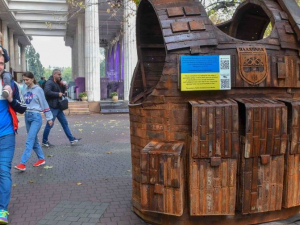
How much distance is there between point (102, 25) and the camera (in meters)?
32.2

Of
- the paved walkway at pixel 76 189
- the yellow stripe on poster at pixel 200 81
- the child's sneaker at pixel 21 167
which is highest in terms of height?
the yellow stripe on poster at pixel 200 81

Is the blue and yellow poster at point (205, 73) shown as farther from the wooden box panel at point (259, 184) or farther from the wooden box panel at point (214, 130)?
the wooden box panel at point (259, 184)

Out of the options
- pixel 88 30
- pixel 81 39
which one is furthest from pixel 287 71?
pixel 81 39

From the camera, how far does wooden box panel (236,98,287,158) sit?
2.96m

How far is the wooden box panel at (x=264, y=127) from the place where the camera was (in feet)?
9.70

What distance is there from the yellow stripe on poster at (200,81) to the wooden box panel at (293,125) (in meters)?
0.73

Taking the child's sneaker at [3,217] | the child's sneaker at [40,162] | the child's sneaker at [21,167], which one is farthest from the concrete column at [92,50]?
the child's sneaker at [3,217]

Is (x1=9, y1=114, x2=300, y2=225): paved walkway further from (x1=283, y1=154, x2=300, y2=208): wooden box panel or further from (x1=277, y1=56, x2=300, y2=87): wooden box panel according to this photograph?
(x1=277, y1=56, x2=300, y2=87): wooden box panel

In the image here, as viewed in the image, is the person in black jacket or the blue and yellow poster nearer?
the blue and yellow poster

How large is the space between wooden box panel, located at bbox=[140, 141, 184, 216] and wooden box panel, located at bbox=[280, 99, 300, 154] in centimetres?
110

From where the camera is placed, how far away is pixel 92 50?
68.8ft

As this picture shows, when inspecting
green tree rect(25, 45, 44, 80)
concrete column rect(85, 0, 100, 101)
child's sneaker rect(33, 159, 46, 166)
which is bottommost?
child's sneaker rect(33, 159, 46, 166)

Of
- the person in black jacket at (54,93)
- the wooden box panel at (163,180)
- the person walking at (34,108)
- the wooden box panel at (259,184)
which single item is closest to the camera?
the wooden box panel at (163,180)

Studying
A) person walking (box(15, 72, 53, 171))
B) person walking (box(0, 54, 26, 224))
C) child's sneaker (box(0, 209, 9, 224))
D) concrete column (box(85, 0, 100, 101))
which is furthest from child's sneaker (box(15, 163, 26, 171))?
concrete column (box(85, 0, 100, 101))
